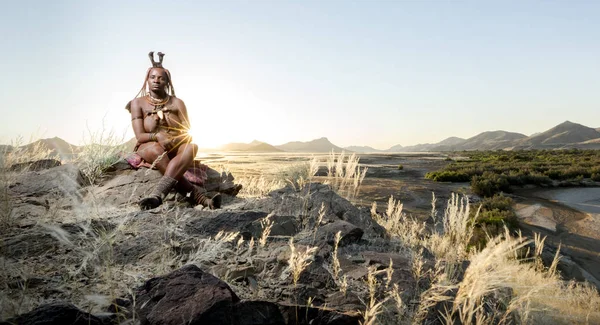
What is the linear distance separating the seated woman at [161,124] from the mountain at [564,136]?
5864 inches

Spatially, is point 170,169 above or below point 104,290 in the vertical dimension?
above

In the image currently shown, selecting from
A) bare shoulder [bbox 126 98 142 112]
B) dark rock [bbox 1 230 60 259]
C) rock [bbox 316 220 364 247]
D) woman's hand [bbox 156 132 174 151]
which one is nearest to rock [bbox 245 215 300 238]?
rock [bbox 316 220 364 247]

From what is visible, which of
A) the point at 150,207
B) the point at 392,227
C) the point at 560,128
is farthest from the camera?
the point at 560,128

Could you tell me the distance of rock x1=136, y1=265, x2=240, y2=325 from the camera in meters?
1.94

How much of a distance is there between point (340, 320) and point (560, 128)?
201406 mm

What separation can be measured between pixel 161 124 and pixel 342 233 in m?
3.68

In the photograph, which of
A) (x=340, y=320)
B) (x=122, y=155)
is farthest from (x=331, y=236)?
(x=122, y=155)

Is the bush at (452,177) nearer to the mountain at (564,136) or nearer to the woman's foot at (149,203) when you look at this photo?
the woman's foot at (149,203)

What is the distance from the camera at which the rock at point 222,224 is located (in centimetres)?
364

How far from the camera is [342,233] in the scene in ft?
13.4

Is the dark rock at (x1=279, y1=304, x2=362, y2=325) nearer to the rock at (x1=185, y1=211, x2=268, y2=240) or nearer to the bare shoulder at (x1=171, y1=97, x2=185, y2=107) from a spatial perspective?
the rock at (x1=185, y1=211, x2=268, y2=240)

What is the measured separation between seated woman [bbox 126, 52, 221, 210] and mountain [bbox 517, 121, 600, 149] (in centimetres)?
14895

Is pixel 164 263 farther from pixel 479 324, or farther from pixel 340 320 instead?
pixel 479 324

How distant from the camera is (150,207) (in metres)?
4.52
